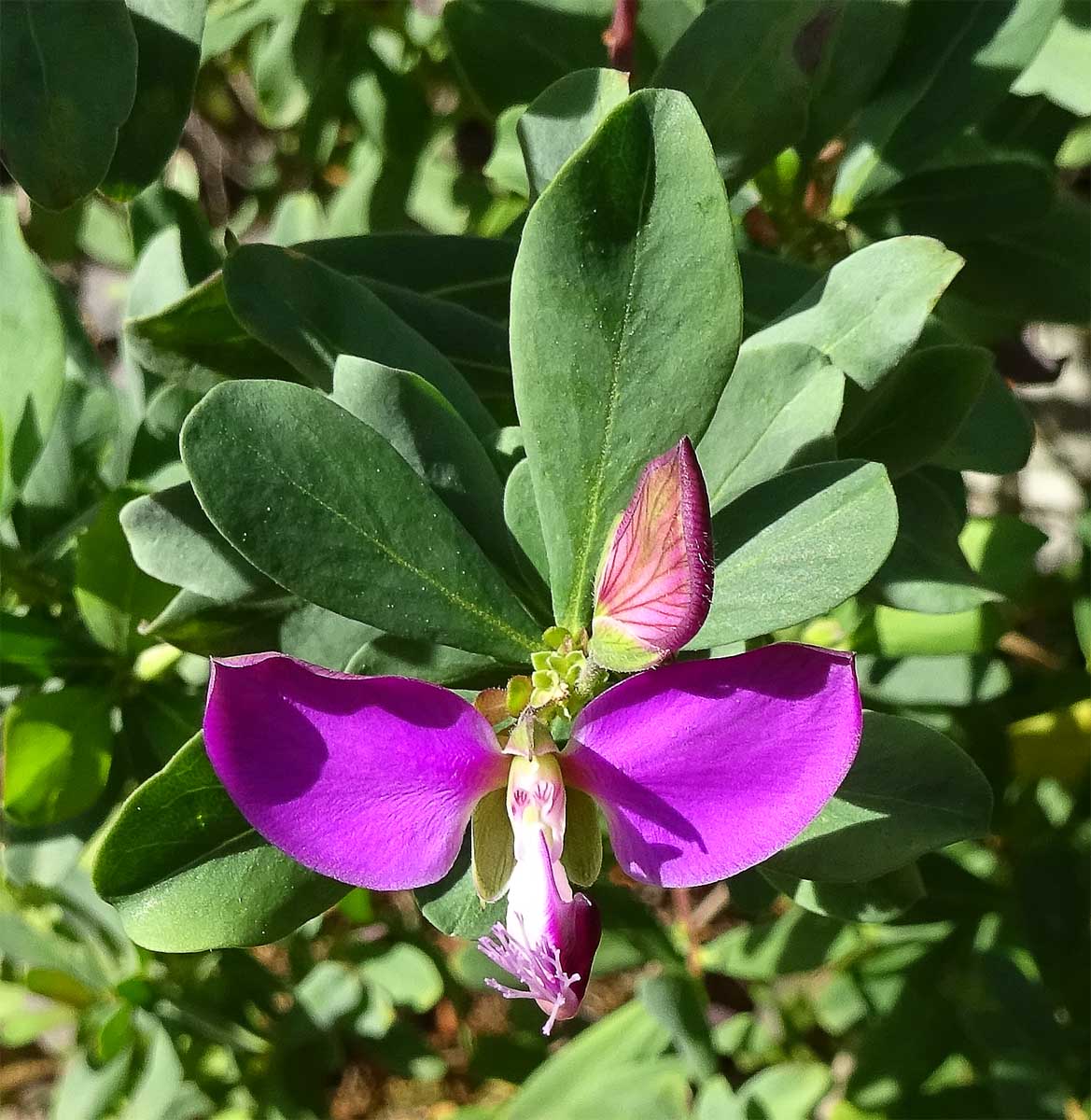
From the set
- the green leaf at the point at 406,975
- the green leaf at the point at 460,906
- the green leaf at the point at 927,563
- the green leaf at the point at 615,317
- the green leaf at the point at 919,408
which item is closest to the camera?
the green leaf at the point at 615,317

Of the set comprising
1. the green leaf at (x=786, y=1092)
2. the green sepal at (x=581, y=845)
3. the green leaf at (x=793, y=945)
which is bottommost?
the green leaf at (x=786, y=1092)

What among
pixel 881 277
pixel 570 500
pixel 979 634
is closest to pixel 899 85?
pixel 881 277

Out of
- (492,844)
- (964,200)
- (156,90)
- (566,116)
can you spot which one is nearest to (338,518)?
(492,844)

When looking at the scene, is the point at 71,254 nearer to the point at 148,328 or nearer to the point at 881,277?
the point at 148,328

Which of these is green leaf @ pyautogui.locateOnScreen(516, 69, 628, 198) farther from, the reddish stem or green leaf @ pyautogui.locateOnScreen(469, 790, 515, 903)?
green leaf @ pyautogui.locateOnScreen(469, 790, 515, 903)

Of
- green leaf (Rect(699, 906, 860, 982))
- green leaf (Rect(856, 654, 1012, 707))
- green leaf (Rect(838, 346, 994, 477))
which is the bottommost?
green leaf (Rect(699, 906, 860, 982))

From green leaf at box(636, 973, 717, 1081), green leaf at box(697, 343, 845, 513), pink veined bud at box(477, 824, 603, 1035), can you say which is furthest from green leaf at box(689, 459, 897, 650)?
green leaf at box(636, 973, 717, 1081)

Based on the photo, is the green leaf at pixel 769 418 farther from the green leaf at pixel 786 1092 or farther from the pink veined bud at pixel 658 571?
the green leaf at pixel 786 1092

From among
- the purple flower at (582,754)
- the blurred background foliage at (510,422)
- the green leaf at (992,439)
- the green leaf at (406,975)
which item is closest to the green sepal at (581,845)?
the purple flower at (582,754)
